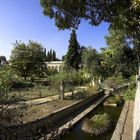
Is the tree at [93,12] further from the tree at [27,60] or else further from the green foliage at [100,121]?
the tree at [27,60]

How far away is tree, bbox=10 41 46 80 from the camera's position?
39375mm

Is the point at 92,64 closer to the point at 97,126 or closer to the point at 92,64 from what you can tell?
the point at 92,64

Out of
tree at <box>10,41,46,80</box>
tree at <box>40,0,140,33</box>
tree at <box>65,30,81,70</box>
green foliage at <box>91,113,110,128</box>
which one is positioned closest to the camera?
tree at <box>40,0,140,33</box>

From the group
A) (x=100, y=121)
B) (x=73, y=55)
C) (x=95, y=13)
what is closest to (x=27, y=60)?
(x=73, y=55)

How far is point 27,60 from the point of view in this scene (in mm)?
39438

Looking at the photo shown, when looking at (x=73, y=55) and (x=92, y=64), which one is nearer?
(x=92, y=64)

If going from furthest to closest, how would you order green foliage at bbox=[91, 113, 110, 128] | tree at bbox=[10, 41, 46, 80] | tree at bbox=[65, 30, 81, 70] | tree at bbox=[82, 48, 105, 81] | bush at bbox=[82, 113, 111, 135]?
tree at bbox=[65, 30, 81, 70]
tree at bbox=[82, 48, 105, 81]
tree at bbox=[10, 41, 46, 80]
green foliage at bbox=[91, 113, 110, 128]
bush at bbox=[82, 113, 111, 135]

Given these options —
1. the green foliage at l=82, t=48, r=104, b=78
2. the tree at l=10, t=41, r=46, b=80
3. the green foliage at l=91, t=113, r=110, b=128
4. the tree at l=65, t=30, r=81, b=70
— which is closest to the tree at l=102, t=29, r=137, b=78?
the green foliage at l=82, t=48, r=104, b=78

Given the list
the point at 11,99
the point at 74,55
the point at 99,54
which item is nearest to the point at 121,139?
the point at 11,99

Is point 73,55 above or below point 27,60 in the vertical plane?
above

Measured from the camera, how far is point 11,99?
5168 millimetres

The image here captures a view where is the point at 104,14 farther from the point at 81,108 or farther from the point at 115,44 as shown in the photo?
the point at 115,44

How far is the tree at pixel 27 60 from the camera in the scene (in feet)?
129

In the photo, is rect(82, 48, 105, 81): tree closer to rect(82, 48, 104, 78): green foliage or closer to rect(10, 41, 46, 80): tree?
rect(82, 48, 104, 78): green foliage
